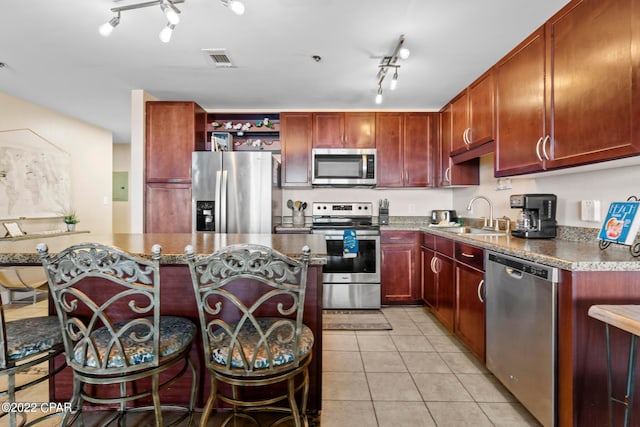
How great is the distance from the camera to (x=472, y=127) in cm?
288

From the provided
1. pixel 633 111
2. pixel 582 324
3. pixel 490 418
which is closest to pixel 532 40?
pixel 633 111

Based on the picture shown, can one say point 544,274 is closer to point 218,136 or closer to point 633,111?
point 633,111

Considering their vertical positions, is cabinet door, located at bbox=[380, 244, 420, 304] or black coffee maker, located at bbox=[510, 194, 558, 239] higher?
black coffee maker, located at bbox=[510, 194, 558, 239]

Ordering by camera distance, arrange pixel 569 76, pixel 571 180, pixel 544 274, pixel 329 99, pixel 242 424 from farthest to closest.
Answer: pixel 329 99 < pixel 571 180 < pixel 569 76 < pixel 242 424 < pixel 544 274

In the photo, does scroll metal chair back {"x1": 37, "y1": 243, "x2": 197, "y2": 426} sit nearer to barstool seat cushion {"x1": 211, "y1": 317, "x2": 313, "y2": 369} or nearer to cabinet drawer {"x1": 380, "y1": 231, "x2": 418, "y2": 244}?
barstool seat cushion {"x1": 211, "y1": 317, "x2": 313, "y2": 369}

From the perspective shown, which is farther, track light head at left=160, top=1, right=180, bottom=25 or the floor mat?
the floor mat

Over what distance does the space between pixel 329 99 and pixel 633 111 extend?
2.69 meters

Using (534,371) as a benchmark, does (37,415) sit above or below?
below

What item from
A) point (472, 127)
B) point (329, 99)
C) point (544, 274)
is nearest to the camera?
point (544, 274)

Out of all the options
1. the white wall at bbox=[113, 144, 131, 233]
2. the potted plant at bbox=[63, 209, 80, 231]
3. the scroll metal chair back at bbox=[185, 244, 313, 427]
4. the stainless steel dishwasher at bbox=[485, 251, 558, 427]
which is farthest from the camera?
the white wall at bbox=[113, 144, 131, 233]

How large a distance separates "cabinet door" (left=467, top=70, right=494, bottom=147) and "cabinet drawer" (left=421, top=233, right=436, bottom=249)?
95 cm

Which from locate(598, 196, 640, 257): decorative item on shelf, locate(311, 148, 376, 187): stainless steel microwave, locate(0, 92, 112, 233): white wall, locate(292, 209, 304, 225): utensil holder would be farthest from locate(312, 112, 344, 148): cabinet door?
locate(0, 92, 112, 233): white wall

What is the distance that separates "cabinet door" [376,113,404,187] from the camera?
147 inches

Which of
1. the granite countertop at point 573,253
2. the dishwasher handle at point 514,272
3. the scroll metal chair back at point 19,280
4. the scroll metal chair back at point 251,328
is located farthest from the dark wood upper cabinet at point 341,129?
the scroll metal chair back at point 19,280
